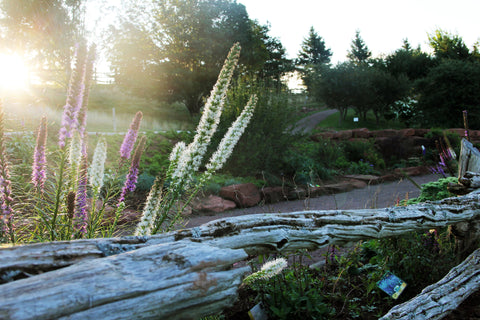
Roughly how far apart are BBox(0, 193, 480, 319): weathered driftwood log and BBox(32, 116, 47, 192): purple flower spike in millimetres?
829

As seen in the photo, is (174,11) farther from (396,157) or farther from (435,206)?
(435,206)

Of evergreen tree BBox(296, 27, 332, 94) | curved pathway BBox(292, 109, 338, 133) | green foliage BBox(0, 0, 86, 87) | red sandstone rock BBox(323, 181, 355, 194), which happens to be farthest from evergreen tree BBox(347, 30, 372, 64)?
red sandstone rock BBox(323, 181, 355, 194)

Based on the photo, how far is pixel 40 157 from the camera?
1972 millimetres

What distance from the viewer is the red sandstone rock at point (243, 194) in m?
6.84

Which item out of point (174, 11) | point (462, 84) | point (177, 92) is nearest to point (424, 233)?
point (462, 84)

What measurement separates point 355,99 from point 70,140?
84.8 ft

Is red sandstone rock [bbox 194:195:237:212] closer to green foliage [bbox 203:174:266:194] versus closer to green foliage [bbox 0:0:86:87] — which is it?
green foliage [bbox 203:174:266:194]

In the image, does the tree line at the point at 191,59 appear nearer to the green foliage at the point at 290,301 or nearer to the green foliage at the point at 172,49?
the green foliage at the point at 172,49

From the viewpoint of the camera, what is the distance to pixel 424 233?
403cm

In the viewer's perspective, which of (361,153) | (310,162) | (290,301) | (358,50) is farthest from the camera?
(358,50)

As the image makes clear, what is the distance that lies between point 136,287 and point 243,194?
Answer: 5.84 m

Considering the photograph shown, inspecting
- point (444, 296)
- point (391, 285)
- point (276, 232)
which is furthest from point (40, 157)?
point (444, 296)

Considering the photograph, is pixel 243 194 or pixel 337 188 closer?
pixel 243 194

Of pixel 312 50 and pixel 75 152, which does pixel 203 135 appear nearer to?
pixel 75 152
